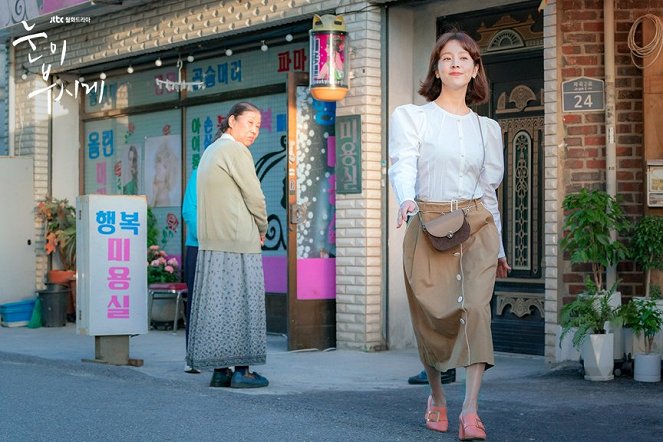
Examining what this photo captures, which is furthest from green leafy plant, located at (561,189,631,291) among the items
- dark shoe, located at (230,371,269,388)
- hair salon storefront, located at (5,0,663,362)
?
dark shoe, located at (230,371,269,388)

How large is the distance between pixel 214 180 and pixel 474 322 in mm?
2757

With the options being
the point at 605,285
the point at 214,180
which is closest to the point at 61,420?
the point at 214,180

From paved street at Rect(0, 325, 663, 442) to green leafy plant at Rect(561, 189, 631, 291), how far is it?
32.6 inches

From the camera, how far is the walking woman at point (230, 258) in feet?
27.4

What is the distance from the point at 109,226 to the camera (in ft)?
32.3

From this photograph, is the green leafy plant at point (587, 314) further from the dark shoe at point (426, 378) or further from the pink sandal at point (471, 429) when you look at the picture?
the pink sandal at point (471, 429)

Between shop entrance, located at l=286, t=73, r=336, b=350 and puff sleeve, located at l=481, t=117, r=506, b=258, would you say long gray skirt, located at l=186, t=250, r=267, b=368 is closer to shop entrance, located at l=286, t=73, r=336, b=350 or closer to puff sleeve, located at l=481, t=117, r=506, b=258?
Answer: puff sleeve, located at l=481, t=117, r=506, b=258

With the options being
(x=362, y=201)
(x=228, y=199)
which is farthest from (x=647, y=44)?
(x=228, y=199)

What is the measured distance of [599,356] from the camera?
8.61 metres

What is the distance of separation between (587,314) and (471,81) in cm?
280

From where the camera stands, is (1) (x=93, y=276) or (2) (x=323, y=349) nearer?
(1) (x=93, y=276)

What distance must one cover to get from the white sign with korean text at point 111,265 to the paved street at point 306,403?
0.38 m

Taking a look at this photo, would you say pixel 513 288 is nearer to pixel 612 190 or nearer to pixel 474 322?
pixel 612 190

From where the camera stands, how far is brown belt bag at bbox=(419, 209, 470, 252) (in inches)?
243
